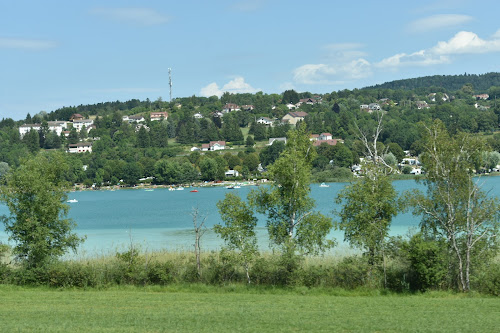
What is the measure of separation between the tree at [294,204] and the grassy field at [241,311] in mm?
2070

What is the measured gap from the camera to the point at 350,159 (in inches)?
4441

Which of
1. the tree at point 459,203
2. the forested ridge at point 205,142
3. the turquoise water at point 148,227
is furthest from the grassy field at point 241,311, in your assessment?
the forested ridge at point 205,142

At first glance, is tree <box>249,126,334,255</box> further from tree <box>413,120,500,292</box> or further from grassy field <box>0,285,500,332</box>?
tree <box>413,120,500,292</box>

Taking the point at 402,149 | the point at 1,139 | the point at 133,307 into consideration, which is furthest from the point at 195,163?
the point at 133,307

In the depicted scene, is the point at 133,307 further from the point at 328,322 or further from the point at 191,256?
the point at 191,256

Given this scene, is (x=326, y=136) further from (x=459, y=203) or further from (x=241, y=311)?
Result: (x=241, y=311)

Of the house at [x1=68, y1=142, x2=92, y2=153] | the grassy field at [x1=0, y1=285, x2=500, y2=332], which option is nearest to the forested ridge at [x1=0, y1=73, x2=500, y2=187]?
the house at [x1=68, y1=142, x2=92, y2=153]

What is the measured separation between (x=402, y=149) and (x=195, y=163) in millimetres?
50511

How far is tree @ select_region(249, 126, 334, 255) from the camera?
21.2 metres

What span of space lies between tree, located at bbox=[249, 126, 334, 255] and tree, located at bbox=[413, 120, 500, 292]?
4098 millimetres

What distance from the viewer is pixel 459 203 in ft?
67.4

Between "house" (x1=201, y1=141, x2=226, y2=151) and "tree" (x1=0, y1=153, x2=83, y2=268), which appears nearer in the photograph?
"tree" (x1=0, y1=153, x2=83, y2=268)

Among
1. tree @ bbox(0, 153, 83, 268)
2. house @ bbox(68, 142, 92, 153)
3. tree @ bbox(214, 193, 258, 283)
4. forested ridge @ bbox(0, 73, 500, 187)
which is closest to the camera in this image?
tree @ bbox(214, 193, 258, 283)

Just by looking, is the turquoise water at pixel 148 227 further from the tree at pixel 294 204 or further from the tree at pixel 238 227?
the tree at pixel 294 204
